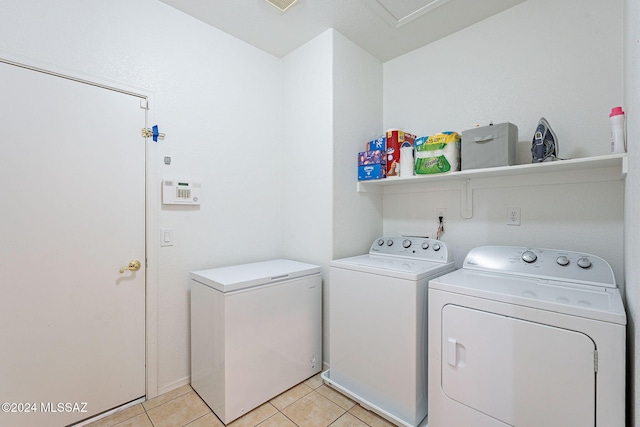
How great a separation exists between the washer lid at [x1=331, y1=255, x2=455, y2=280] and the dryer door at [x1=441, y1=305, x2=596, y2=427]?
0.91ft

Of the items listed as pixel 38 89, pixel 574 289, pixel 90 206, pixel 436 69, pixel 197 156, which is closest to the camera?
pixel 574 289

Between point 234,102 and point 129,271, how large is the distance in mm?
1513

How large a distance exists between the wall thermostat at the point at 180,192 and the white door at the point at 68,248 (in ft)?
0.47

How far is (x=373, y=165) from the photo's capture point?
7.36ft

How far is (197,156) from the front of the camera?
2.12 metres

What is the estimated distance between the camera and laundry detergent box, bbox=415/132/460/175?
188cm

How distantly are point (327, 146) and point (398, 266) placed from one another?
3.51ft

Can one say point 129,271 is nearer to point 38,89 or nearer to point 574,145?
point 38,89

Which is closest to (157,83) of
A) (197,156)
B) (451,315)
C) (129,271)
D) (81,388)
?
(197,156)

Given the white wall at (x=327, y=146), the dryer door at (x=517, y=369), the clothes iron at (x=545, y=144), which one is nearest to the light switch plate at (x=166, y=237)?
the white wall at (x=327, y=146)

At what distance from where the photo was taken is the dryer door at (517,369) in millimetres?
1068

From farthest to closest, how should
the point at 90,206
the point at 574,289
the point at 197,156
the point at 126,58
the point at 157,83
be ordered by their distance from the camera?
1. the point at 197,156
2. the point at 157,83
3. the point at 126,58
4. the point at 90,206
5. the point at 574,289

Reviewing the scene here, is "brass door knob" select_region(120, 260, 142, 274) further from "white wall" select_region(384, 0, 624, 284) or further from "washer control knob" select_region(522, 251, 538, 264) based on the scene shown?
"washer control knob" select_region(522, 251, 538, 264)

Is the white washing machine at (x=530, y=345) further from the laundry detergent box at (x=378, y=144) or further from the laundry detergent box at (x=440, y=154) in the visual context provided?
the laundry detergent box at (x=378, y=144)
